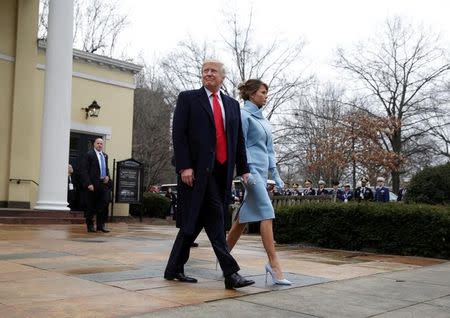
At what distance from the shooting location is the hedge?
8.49m

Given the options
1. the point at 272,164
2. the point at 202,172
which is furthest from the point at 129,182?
the point at 202,172

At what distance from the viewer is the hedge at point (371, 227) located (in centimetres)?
849

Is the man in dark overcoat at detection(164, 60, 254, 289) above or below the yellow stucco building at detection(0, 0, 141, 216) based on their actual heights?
below

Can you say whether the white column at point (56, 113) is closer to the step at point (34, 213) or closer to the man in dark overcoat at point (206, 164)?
the step at point (34, 213)

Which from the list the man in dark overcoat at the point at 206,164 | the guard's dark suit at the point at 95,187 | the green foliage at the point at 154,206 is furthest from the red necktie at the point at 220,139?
the green foliage at the point at 154,206

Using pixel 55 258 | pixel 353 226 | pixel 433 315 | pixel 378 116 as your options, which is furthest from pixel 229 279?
pixel 378 116

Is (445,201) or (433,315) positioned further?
(445,201)

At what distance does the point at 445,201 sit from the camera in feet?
34.5

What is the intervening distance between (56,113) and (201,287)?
11152 millimetres

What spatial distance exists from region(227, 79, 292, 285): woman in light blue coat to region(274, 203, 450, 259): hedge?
3749 mm

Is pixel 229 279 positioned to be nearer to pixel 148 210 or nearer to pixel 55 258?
pixel 55 258

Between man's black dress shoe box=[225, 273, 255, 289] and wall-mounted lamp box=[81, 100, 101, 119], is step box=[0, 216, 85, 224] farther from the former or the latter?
man's black dress shoe box=[225, 273, 255, 289]

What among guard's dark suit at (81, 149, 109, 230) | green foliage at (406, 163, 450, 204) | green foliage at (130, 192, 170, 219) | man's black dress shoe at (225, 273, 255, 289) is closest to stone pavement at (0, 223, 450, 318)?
man's black dress shoe at (225, 273, 255, 289)

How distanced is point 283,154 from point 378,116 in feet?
27.8
